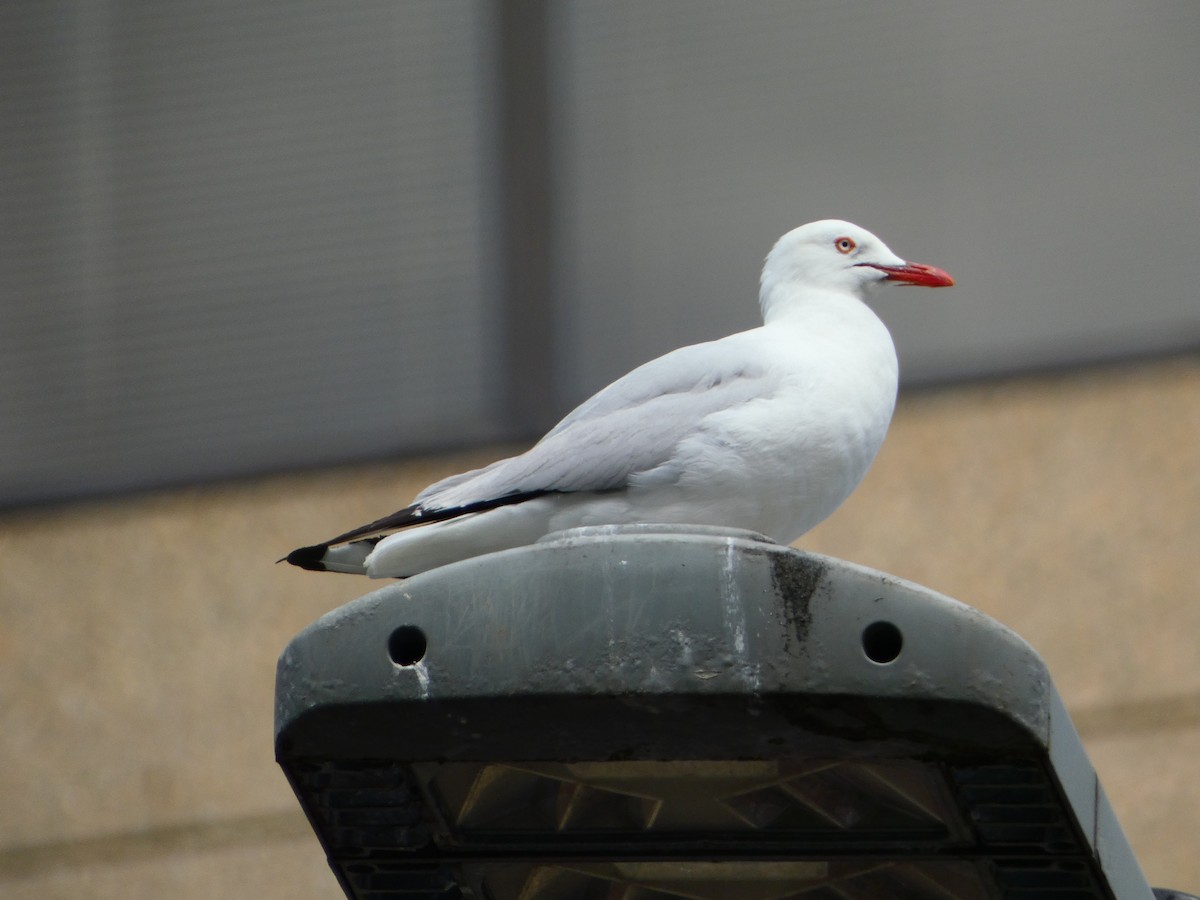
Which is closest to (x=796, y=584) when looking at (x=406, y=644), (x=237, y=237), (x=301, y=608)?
(x=406, y=644)

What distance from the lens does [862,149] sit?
6.08 m

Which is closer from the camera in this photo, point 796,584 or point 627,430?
point 796,584

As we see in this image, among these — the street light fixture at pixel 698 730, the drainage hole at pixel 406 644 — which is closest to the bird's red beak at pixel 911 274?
the street light fixture at pixel 698 730

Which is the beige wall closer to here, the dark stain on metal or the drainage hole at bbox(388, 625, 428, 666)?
the dark stain on metal

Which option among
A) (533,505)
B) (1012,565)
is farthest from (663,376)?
(1012,565)

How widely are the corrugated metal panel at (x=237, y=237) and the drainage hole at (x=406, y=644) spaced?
4154 millimetres

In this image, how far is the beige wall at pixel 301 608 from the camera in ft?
16.7

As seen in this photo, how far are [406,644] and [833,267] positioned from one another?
2.04 metres

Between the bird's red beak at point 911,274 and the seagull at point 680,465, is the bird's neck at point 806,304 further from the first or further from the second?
the seagull at point 680,465

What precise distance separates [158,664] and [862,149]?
2646 millimetres

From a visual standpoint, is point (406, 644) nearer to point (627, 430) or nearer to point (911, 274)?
Answer: point (627, 430)

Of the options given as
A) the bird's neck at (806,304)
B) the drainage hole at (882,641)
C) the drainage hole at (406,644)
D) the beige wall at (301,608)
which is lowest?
the beige wall at (301,608)

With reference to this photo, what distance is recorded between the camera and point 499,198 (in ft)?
20.5

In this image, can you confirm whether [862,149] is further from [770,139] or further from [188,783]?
[188,783]
